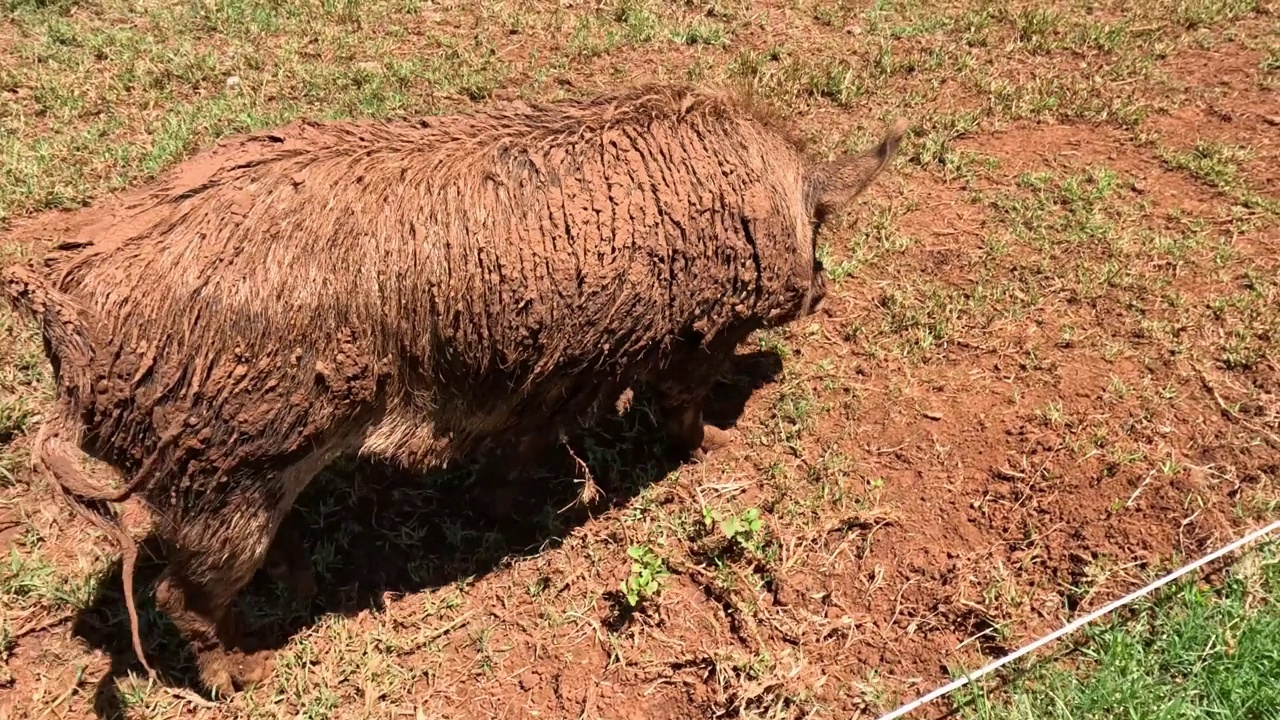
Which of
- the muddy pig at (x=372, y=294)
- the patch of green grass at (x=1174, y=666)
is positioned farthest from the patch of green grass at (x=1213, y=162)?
the muddy pig at (x=372, y=294)

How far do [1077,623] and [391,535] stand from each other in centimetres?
292

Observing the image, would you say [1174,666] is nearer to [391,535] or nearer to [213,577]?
[391,535]

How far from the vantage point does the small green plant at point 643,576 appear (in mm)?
3416

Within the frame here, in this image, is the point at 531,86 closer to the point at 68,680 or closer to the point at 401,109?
the point at 401,109

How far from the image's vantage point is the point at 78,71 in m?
5.66

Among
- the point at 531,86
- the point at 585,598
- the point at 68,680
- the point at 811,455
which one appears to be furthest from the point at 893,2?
the point at 68,680

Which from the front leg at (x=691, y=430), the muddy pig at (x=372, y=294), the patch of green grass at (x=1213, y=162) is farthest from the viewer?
the patch of green grass at (x=1213, y=162)

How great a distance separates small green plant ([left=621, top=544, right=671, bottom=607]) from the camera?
11.2 feet

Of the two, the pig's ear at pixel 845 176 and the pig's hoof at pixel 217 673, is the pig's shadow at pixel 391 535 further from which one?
the pig's ear at pixel 845 176

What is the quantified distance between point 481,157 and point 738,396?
204 centimetres

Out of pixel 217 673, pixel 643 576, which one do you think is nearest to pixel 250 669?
pixel 217 673

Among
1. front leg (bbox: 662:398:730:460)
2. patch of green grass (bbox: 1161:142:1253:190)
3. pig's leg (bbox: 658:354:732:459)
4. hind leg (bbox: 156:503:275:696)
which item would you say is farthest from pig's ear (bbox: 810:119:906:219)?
patch of green grass (bbox: 1161:142:1253:190)

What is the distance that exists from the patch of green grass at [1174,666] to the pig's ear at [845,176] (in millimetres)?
2031

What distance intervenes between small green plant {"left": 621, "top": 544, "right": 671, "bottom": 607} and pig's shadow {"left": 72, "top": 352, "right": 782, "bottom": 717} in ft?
1.34
